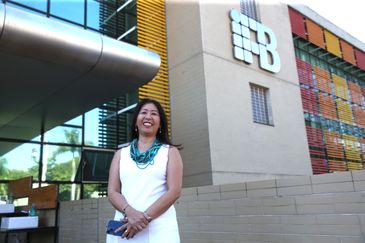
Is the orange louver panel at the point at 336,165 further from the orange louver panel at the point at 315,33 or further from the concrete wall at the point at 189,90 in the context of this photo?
the concrete wall at the point at 189,90

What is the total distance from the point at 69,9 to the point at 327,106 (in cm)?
1059

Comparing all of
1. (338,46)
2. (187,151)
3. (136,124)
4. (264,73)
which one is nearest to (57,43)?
(136,124)

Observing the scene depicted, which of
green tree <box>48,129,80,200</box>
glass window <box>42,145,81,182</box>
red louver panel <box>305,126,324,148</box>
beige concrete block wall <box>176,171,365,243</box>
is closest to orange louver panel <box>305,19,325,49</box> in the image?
red louver panel <box>305,126,324,148</box>

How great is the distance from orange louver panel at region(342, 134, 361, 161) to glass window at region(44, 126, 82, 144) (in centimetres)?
1096

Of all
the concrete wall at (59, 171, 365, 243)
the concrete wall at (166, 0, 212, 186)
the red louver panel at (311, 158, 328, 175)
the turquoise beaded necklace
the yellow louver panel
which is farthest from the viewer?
the red louver panel at (311, 158, 328, 175)

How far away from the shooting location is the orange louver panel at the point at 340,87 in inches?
613

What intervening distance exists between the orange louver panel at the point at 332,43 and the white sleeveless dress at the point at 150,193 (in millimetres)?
15825

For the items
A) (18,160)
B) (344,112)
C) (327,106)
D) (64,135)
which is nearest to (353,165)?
(344,112)

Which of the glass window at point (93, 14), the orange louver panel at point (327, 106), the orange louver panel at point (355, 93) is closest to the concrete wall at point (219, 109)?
the glass window at point (93, 14)

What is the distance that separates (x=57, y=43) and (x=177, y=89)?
5.24 m

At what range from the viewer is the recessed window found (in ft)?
33.1

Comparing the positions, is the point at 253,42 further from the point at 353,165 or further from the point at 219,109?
the point at 353,165

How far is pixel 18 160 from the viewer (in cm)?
821

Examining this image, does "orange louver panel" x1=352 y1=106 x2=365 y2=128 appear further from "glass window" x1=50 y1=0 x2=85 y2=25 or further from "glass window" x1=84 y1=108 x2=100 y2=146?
"glass window" x1=50 y1=0 x2=85 y2=25
